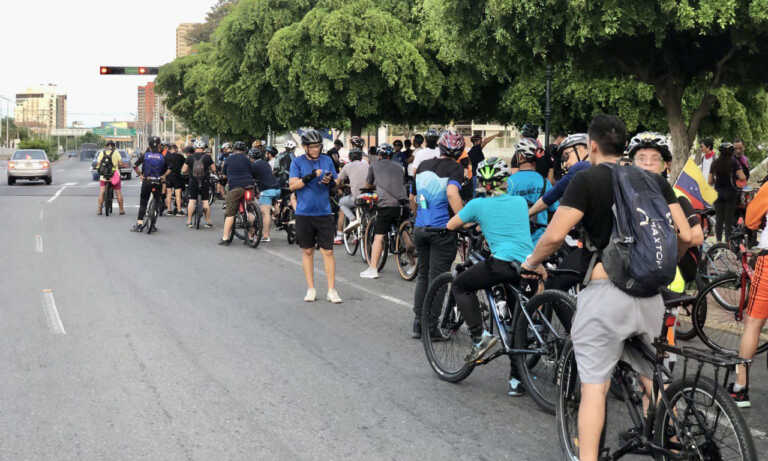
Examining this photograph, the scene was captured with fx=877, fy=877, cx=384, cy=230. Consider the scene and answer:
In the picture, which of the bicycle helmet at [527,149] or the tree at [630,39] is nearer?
the bicycle helmet at [527,149]

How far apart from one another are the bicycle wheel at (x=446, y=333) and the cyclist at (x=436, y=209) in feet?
3.42

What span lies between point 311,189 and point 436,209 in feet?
8.01

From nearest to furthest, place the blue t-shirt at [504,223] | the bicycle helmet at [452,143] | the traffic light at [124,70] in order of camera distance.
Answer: the blue t-shirt at [504,223]
the bicycle helmet at [452,143]
the traffic light at [124,70]

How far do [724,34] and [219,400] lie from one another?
9345mm

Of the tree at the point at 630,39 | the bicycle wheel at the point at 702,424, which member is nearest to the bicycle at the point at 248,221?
the tree at the point at 630,39

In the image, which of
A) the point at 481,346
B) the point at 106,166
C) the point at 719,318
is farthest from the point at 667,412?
the point at 106,166

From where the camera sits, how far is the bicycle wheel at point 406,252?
463 inches

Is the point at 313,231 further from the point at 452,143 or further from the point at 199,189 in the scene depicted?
the point at 199,189

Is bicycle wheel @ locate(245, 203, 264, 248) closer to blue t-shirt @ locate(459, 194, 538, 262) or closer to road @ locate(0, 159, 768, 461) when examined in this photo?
road @ locate(0, 159, 768, 461)

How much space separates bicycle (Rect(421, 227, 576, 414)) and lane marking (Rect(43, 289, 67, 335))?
366cm

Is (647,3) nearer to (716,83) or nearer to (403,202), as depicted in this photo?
(716,83)

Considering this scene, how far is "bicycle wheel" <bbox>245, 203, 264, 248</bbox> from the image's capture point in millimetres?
15715

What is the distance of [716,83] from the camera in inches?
478

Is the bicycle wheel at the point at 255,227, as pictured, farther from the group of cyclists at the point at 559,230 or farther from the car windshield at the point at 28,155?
the car windshield at the point at 28,155
